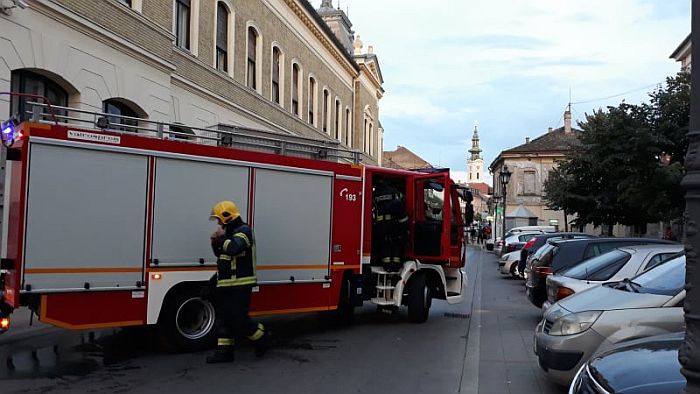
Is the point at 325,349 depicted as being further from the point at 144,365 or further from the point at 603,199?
the point at 603,199

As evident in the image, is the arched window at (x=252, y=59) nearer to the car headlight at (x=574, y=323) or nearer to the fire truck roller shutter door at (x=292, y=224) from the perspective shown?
the fire truck roller shutter door at (x=292, y=224)

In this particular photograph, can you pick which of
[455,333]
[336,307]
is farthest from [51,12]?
[455,333]

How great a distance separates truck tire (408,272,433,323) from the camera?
11.0 metres

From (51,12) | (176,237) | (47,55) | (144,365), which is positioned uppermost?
(51,12)

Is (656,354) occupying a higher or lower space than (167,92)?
lower

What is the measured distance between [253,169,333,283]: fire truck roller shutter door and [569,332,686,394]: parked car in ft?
17.5

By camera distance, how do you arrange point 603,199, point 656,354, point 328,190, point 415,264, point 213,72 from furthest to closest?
point 603,199 < point 213,72 < point 415,264 < point 328,190 < point 656,354

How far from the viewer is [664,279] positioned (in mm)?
6633

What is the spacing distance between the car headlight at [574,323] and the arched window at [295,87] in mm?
24898

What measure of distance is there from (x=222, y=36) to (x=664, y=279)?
1853 cm

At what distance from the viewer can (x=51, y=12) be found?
12703mm

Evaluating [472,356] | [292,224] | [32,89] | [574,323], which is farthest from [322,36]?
[574,323]

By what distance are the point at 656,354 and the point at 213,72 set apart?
1843 cm

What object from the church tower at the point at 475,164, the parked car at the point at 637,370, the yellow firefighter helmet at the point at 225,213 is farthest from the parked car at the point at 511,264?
the church tower at the point at 475,164
